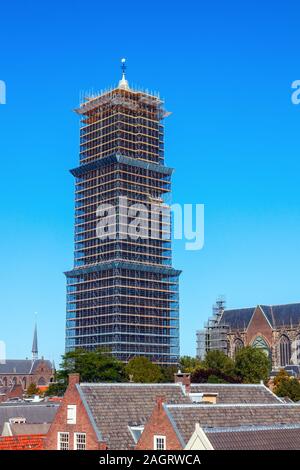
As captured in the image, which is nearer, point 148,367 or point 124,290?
point 148,367

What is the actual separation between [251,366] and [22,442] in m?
74.9

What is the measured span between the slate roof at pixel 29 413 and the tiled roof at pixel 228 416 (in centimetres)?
2305

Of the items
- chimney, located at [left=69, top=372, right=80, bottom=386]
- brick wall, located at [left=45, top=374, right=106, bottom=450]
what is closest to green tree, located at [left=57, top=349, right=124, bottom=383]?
brick wall, located at [left=45, top=374, right=106, bottom=450]

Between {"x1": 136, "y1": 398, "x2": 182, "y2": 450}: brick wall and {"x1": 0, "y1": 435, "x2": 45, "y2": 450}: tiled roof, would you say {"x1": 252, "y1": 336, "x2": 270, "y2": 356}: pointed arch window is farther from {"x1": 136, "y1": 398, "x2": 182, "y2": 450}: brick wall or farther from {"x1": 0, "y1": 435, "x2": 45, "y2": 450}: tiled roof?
Result: {"x1": 136, "y1": 398, "x2": 182, "y2": 450}: brick wall

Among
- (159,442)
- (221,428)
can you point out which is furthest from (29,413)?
(221,428)

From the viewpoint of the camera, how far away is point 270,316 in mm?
162625

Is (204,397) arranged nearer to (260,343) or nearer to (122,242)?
(122,242)

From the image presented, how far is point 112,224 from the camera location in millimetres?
149250

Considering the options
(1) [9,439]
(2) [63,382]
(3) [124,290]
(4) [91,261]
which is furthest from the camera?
(4) [91,261]

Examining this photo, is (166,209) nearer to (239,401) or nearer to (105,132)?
(105,132)

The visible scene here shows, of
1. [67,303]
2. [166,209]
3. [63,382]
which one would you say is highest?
[166,209]

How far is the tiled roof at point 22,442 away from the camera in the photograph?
36875 mm
